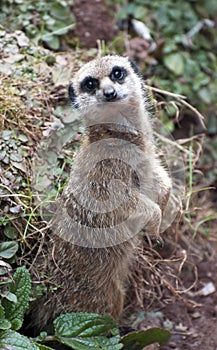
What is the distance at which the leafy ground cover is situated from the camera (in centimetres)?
346

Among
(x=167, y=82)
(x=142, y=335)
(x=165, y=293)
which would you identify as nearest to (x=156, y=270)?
(x=165, y=293)

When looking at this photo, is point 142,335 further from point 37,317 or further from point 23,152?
point 23,152

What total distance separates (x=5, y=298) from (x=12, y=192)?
0.55 m

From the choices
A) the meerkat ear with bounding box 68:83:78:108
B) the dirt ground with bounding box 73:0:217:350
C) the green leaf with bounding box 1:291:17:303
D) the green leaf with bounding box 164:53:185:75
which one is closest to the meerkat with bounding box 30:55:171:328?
the meerkat ear with bounding box 68:83:78:108

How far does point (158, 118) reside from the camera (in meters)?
4.34

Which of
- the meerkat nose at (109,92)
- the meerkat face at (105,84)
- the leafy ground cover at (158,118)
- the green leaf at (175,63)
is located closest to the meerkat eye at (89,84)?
the meerkat face at (105,84)

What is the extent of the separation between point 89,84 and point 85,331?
4.06 ft

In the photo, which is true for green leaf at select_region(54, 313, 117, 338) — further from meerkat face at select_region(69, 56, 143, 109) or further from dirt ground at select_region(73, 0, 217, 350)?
meerkat face at select_region(69, 56, 143, 109)

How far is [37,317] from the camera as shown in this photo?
3539mm

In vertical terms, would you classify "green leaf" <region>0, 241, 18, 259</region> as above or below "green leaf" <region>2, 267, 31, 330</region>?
above

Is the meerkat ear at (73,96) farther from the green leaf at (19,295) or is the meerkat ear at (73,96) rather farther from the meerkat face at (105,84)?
the green leaf at (19,295)

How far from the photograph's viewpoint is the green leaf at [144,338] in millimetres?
3433

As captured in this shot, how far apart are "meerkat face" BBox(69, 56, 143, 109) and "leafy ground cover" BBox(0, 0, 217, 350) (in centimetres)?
43

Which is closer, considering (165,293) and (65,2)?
(165,293)
